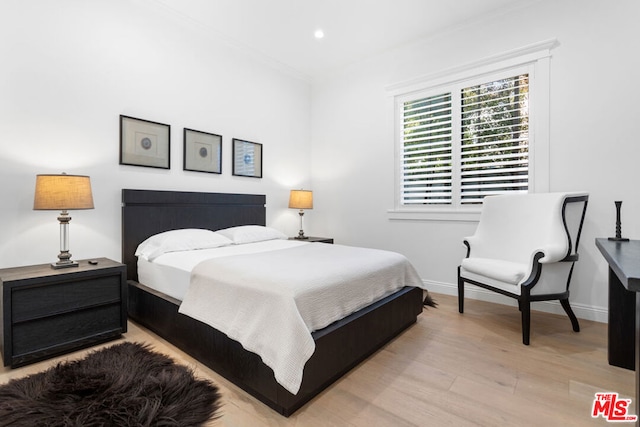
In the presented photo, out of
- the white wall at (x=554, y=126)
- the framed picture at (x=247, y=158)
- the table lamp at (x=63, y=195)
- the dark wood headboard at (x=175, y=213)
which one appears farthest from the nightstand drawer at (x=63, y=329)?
the white wall at (x=554, y=126)

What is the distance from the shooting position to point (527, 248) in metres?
2.63

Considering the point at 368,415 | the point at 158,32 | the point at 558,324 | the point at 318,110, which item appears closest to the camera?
the point at 368,415

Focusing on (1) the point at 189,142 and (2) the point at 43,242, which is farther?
(1) the point at 189,142

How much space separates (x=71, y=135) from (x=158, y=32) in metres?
1.32

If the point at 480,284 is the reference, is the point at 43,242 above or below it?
above

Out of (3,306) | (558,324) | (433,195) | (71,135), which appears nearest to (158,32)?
(71,135)

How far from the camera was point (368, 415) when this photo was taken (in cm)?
143

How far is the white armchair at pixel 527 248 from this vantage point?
2.21 metres

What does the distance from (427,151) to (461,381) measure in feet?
8.23

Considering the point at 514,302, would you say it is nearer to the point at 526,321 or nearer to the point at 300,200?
the point at 526,321

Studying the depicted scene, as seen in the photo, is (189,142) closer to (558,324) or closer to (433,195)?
(433,195)

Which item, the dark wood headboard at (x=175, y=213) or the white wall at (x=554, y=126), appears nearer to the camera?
the white wall at (x=554, y=126)

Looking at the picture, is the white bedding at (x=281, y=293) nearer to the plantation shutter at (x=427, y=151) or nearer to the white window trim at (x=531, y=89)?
the white window trim at (x=531, y=89)

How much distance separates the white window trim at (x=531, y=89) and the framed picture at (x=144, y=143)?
2.76 m
